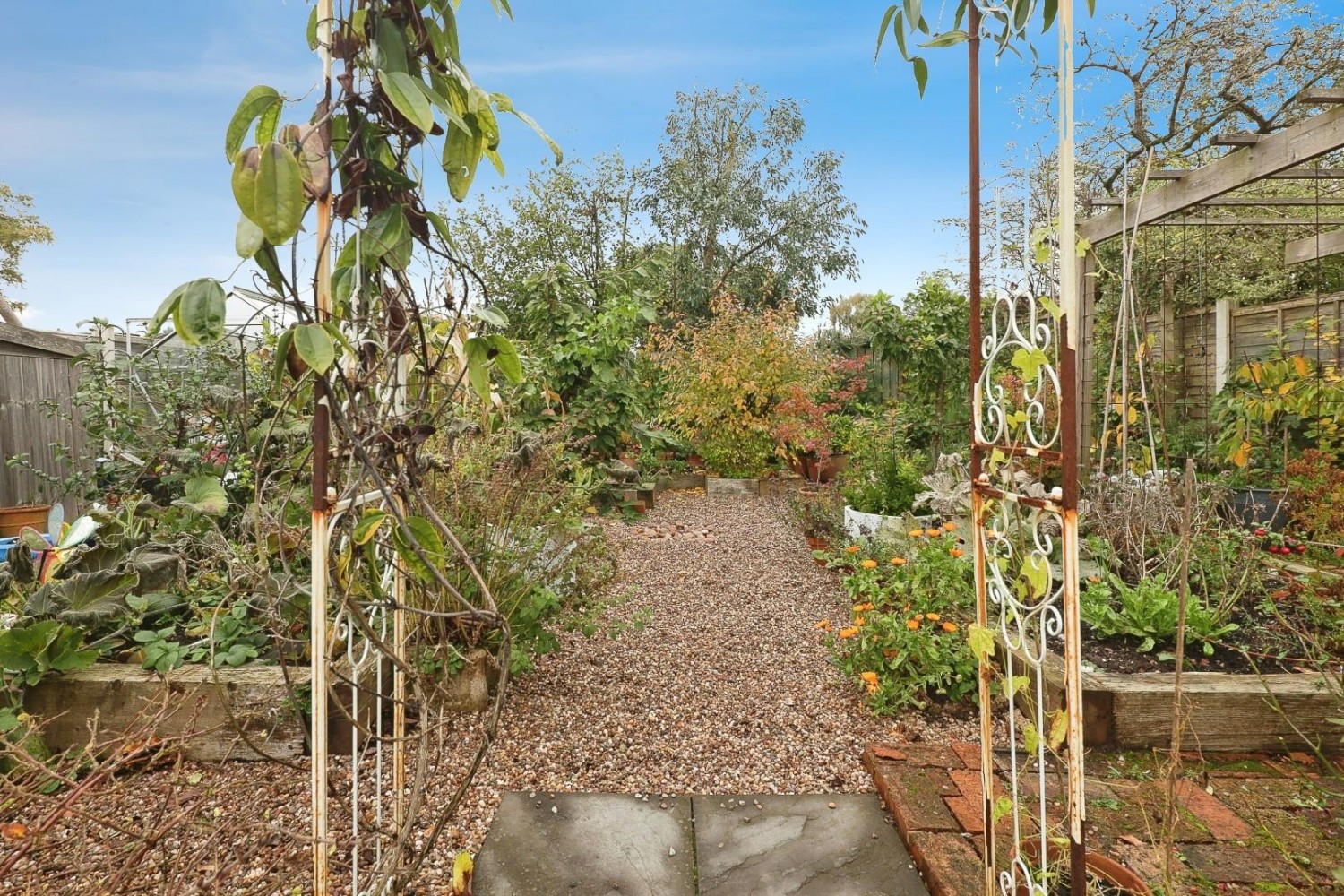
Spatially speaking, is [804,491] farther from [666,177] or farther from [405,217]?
[666,177]

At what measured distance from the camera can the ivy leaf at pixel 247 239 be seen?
1031mm

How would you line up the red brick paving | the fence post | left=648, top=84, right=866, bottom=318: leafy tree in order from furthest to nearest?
left=648, top=84, right=866, bottom=318: leafy tree
the fence post
the red brick paving

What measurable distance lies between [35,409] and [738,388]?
20.2ft

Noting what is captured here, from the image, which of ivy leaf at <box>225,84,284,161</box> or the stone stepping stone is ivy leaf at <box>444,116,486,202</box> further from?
the stone stepping stone

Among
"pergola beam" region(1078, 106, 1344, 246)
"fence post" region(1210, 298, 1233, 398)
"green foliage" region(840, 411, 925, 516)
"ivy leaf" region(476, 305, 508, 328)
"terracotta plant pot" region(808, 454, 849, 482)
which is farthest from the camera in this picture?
"terracotta plant pot" region(808, 454, 849, 482)

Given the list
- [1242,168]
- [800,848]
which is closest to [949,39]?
[800,848]

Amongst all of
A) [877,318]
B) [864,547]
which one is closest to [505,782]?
[864,547]

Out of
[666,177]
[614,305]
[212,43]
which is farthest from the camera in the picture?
[666,177]

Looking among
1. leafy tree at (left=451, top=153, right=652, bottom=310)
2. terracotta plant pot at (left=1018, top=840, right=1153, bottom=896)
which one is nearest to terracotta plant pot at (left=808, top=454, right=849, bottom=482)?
leafy tree at (left=451, top=153, right=652, bottom=310)

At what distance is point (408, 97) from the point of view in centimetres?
109

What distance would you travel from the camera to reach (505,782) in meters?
2.20

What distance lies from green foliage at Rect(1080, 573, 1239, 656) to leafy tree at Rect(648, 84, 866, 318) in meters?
10.1

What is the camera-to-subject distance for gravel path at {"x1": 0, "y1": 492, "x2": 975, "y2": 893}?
209 cm

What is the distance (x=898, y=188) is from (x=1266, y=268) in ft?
16.0
